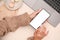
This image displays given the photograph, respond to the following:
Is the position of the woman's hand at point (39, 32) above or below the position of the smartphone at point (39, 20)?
below

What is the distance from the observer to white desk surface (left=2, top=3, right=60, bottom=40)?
133cm

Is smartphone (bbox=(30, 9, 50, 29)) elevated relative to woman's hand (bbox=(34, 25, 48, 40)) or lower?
elevated

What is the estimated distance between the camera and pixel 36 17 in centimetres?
133

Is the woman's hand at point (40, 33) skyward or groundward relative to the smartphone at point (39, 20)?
groundward

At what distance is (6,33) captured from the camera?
1314mm

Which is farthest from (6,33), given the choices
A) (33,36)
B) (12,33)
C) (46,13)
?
(46,13)

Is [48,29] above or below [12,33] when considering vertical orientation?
above

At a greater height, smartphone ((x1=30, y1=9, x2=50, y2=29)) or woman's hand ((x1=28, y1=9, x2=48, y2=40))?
smartphone ((x1=30, y1=9, x2=50, y2=29))

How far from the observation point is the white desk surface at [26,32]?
4.36 feet

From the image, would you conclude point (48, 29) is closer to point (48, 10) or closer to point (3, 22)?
point (48, 10)

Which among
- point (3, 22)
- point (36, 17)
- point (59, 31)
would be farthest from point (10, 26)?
point (59, 31)

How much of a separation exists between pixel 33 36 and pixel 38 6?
0.18m

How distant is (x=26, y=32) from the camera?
4.41 feet

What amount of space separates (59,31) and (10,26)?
289mm
